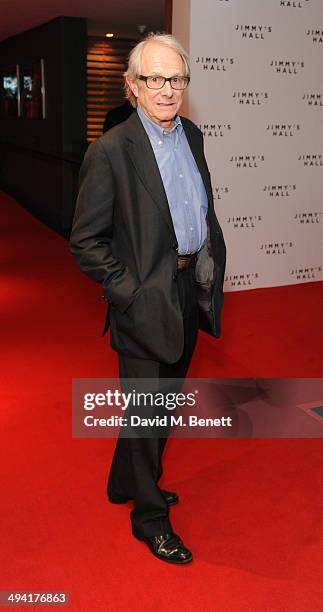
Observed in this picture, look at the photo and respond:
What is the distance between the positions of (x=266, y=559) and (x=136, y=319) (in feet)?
3.09

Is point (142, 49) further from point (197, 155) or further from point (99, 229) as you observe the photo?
point (99, 229)

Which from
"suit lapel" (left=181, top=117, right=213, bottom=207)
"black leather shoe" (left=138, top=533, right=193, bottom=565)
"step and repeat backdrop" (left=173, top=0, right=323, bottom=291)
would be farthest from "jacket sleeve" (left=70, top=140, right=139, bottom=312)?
"step and repeat backdrop" (left=173, top=0, right=323, bottom=291)

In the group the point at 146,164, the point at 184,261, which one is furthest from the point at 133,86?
the point at 184,261

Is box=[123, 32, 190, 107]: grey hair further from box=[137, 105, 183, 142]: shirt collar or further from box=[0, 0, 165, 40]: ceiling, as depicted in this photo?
box=[0, 0, 165, 40]: ceiling

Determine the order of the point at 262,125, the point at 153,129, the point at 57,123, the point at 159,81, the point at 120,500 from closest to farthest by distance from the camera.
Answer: the point at 159,81 → the point at 153,129 → the point at 120,500 → the point at 262,125 → the point at 57,123

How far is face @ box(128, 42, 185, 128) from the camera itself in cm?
205

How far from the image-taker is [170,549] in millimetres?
2324

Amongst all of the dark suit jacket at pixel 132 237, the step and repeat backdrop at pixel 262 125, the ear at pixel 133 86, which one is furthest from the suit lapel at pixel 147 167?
the step and repeat backdrop at pixel 262 125

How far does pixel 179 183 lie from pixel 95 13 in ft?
22.0

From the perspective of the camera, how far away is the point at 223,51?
17.3 feet

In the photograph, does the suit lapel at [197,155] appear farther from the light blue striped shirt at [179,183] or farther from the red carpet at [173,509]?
the red carpet at [173,509]

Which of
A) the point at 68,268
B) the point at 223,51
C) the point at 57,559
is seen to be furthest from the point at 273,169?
the point at 57,559

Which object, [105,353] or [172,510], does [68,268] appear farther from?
→ [172,510]

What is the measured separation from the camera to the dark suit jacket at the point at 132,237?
2.12 meters
